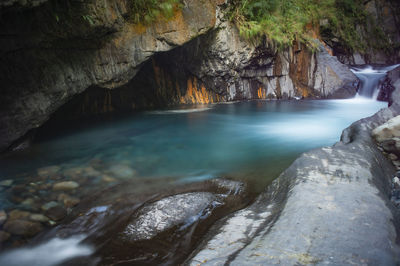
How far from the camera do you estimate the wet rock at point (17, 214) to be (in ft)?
7.76

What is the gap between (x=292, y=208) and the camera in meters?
1.89

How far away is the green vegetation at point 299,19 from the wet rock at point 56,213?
27.4ft

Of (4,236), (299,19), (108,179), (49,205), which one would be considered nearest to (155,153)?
(108,179)

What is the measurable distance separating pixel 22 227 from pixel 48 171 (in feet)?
4.61

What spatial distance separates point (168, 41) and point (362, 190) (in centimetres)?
592

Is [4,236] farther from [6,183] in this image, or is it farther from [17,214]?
[6,183]

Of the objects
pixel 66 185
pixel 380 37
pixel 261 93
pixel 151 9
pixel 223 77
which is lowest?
pixel 66 185

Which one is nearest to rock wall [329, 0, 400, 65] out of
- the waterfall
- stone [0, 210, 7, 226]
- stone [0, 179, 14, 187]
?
the waterfall

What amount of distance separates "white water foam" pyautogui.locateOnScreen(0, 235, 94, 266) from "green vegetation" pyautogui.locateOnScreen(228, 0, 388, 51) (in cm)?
870

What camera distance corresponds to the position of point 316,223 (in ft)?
5.44

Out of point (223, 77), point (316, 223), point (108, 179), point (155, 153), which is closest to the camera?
point (316, 223)

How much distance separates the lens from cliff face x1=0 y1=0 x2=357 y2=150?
13.4 ft

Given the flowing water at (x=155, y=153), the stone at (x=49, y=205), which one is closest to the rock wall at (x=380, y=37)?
the flowing water at (x=155, y=153)

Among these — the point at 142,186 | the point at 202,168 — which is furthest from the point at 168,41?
the point at 142,186
